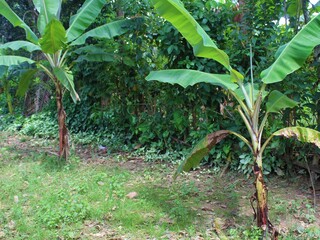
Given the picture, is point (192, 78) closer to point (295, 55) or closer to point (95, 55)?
point (295, 55)

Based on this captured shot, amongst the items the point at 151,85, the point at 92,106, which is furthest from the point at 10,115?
the point at 151,85

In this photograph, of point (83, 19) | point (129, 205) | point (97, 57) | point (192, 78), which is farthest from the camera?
point (97, 57)

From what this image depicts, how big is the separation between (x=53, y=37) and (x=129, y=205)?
2.50 m

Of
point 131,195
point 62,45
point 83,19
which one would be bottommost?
point 131,195

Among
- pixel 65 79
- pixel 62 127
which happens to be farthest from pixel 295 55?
pixel 62 127

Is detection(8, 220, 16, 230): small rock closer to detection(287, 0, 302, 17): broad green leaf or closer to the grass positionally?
the grass

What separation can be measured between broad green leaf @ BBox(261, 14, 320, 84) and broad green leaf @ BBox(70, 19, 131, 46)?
10.6 ft

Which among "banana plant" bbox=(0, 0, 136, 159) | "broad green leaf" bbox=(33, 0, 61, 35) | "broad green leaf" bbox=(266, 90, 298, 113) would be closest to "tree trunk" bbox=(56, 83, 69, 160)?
"banana plant" bbox=(0, 0, 136, 159)

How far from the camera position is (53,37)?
4.57m

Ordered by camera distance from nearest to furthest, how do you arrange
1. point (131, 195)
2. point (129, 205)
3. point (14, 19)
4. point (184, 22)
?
point (184, 22)
point (129, 205)
point (131, 195)
point (14, 19)

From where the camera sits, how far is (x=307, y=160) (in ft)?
14.9

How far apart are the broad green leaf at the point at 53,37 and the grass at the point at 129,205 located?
1923 mm

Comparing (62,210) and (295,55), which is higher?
(295,55)

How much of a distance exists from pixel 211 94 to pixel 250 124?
2.15m
